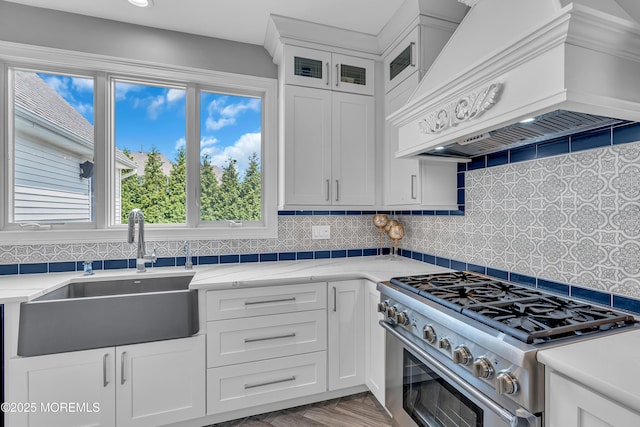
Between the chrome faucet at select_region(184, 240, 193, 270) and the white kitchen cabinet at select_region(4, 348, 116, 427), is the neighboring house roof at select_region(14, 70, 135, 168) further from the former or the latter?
the white kitchen cabinet at select_region(4, 348, 116, 427)

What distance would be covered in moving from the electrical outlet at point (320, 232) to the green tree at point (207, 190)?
0.79 metres

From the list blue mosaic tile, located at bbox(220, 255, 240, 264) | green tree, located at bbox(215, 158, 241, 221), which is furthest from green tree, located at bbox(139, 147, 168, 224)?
blue mosaic tile, located at bbox(220, 255, 240, 264)

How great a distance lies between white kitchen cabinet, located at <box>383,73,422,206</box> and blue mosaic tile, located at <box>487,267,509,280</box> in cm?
57

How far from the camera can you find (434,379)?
1.38 metres

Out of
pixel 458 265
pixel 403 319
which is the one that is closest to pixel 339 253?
pixel 458 265

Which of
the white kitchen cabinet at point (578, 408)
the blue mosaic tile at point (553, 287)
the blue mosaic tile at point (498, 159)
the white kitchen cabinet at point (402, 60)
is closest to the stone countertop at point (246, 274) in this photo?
the blue mosaic tile at point (553, 287)

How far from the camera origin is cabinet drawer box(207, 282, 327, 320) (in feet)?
5.92

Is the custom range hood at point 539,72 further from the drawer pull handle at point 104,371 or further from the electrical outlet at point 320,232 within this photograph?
the drawer pull handle at point 104,371

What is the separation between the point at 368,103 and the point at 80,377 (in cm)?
245

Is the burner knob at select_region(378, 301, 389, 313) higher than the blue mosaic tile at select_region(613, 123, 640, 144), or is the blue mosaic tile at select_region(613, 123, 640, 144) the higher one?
the blue mosaic tile at select_region(613, 123, 640, 144)

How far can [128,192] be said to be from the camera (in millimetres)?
2258

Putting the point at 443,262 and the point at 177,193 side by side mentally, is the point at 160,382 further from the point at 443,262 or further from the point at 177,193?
the point at 443,262

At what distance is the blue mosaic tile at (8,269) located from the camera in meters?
1.95

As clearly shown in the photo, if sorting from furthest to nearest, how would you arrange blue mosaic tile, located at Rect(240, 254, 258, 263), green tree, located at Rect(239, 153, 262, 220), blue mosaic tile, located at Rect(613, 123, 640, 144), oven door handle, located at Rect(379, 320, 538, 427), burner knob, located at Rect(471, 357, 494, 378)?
green tree, located at Rect(239, 153, 262, 220) < blue mosaic tile, located at Rect(240, 254, 258, 263) < blue mosaic tile, located at Rect(613, 123, 640, 144) < burner knob, located at Rect(471, 357, 494, 378) < oven door handle, located at Rect(379, 320, 538, 427)
